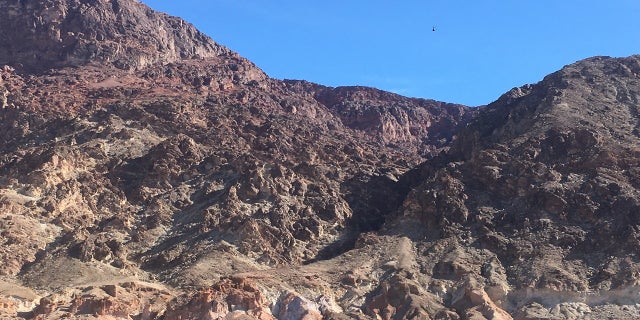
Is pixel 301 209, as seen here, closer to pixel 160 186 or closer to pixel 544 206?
pixel 160 186

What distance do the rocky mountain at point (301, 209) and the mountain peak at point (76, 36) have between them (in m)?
8.21

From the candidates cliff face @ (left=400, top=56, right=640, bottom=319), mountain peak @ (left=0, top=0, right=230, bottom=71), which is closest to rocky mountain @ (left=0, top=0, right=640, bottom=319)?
cliff face @ (left=400, top=56, right=640, bottom=319)

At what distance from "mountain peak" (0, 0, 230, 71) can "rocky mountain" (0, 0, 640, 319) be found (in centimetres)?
821

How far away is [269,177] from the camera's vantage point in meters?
78.6

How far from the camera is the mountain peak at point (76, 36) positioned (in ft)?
402

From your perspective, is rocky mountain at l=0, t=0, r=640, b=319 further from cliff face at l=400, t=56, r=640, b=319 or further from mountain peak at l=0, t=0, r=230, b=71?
mountain peak at l=0, t=0, r=230, b=71

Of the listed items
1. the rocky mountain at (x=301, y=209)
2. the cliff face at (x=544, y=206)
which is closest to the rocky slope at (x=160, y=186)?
the rocky mountain at (x=301, y=209)

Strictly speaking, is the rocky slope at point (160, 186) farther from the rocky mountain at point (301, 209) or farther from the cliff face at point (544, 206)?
the cliff face at point (544, 206)

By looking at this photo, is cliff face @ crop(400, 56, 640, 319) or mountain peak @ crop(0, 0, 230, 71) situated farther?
mountain peak @ crop(0, 0, 230, 71)

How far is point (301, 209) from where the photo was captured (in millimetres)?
75062

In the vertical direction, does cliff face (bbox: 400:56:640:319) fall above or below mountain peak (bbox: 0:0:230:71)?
below

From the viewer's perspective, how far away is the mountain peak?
122500 millimetres

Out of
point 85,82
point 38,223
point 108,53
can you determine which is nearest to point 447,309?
point 38,223

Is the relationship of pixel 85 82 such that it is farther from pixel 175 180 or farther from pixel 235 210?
pixel 235 210
